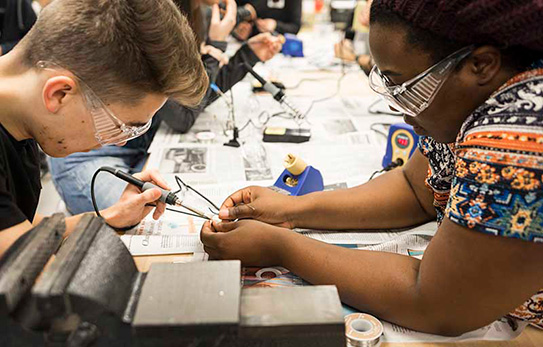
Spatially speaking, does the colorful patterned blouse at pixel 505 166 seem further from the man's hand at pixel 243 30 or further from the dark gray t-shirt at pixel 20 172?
the man's hand at pixel 243 30

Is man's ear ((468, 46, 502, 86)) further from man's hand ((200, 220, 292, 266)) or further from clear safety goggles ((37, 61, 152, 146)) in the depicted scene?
clear safety goggles ((37, 61, 152, 146))

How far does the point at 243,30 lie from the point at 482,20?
2.89 meters

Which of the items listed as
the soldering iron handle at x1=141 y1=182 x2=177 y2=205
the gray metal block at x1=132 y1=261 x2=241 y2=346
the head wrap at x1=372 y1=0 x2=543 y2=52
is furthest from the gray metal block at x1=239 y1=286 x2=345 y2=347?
the soldering iron handle at x1=141 y1=182 x2=177 y2=205

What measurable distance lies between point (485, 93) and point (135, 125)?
661 millimetres

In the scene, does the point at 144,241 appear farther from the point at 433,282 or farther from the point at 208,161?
the point at 433,282

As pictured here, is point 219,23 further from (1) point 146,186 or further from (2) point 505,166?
(2) point 505,166

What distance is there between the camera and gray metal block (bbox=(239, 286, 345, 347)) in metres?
0.58

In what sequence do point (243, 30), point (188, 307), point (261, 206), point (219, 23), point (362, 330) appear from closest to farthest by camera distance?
1. point (188, 307)
2. point (362, 330)
3. point (261, 206)
4. point (219, 23)
5. point (243, 30)

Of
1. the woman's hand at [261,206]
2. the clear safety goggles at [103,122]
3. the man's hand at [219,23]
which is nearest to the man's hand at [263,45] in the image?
the man's hand at [219,23]

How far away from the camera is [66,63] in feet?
2.82

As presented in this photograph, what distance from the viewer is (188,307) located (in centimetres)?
57

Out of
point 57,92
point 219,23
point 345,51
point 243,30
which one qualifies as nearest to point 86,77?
point 57,92

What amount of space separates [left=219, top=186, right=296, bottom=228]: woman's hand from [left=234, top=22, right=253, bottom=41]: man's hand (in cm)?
247

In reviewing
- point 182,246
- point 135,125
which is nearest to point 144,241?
point 182,246
